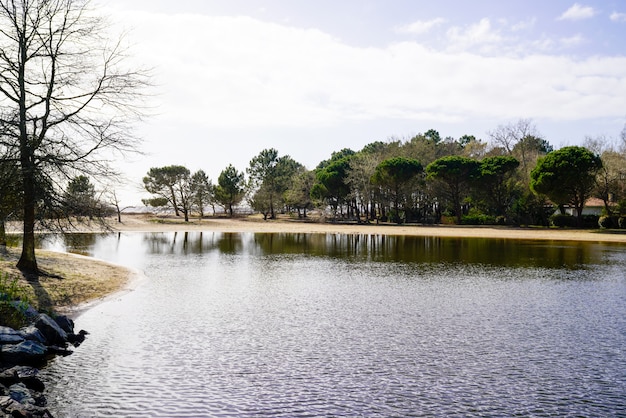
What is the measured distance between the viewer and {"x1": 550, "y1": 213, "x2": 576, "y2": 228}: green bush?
74812 mm

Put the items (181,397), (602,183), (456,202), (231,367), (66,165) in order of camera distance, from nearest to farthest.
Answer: (181,397), (231,367), (66,165), (602,183), (456,202)

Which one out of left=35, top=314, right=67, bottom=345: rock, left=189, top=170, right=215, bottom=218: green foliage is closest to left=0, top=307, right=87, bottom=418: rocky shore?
left=35, top=314, right=67, bottom=345: rock

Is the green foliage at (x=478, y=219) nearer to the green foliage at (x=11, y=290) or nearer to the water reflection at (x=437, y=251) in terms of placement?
the water reflection at (x=437, y=251)

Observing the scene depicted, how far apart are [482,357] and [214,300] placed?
39.8 feet

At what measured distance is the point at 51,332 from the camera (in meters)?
15.1

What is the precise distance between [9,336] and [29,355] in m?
0.98

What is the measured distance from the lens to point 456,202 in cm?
8006

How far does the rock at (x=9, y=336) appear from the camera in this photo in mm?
13406

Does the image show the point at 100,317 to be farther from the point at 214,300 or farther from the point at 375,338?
the point at 375,338

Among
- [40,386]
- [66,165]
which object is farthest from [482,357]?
[66,165]

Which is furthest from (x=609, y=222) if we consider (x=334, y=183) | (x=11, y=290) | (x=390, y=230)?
(x=11, y=290)

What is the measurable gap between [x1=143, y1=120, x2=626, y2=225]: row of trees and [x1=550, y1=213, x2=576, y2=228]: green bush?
1448mm

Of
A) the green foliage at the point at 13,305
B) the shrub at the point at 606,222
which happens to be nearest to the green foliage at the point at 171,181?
the shrub at the point at 606,222

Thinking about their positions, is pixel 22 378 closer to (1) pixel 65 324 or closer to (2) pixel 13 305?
(1) pixel 65 324
